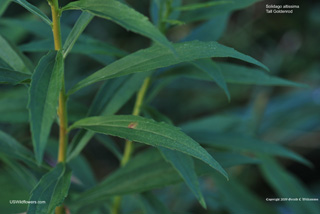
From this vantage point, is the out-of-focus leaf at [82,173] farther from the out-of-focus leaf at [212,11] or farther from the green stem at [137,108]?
the out-of-focus leaf at [212,11]

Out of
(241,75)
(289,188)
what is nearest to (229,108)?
(289,188)

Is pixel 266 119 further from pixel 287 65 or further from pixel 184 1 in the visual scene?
pixel 184 1

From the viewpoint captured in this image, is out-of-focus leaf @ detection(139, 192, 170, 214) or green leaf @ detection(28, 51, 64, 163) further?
out-of-focus leaf @ detection(139, 192, 170, 214)

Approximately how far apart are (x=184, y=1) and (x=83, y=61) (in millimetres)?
601

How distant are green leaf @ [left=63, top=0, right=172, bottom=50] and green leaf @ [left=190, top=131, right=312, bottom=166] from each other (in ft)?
1.26

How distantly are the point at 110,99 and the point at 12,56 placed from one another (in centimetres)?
17

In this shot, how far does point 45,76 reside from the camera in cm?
47

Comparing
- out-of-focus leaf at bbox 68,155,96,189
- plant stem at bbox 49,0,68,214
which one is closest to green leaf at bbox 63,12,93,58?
plant stem at bbox 49,0,68,214

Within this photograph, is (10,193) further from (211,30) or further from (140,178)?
(211,30)

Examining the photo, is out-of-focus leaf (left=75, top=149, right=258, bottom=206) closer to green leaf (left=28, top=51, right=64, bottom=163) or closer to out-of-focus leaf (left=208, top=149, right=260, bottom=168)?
out-of-focus leaf (left=208, top=149, right=260, bottom=168)

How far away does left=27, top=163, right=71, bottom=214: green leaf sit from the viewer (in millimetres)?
496

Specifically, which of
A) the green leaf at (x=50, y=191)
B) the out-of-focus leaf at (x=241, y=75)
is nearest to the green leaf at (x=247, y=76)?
the out-of-focus leaf at (x=241, y=75)

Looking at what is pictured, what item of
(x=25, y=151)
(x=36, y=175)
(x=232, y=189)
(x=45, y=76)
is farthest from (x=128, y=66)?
(x=232, y=189)

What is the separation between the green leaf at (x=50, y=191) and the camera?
496 millimetres
